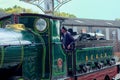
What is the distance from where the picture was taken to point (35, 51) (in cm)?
702

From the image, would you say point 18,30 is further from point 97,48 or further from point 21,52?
point 97,48

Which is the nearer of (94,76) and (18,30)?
(18,30)

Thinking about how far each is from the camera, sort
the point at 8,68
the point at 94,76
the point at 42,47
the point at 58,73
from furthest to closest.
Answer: the point at 94,76
the point at 58,73
the point at 42,47
the point at 8,68

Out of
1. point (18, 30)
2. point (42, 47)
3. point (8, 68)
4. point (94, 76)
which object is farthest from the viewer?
point (94, 76)

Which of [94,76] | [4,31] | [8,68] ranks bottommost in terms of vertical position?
[94,76]

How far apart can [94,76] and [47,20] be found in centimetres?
356

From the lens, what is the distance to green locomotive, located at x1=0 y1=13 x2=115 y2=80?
6.12m

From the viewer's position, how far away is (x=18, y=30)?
674 centimetres

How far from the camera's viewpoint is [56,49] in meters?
7.66

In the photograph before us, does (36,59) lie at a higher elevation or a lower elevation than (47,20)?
lower

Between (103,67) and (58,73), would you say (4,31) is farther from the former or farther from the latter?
(103,67)

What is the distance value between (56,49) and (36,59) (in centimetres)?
75

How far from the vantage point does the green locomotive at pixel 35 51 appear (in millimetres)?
6122

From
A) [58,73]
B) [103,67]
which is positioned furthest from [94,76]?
[58,73]
